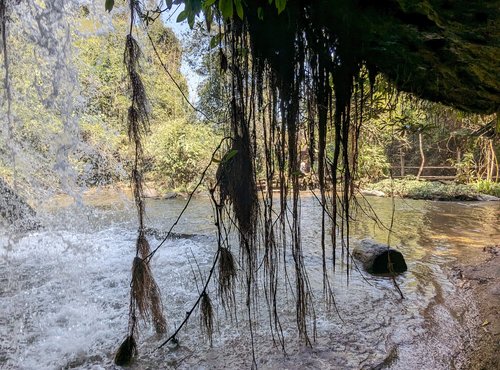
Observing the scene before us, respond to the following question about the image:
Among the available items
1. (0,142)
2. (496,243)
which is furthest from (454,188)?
(0,142)

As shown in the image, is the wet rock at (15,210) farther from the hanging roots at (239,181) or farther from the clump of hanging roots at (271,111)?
the hanging roots at (239,181)

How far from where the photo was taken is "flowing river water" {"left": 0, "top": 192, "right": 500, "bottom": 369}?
2.77 metres

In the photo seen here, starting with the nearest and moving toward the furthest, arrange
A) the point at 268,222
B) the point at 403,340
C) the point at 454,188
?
1. the point at 268,222
2. the point at 403,340
3. the point at 454,188

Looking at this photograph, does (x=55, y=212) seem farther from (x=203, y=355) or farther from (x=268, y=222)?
(x=268, y=222)

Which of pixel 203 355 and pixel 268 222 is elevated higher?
pixel 268 222

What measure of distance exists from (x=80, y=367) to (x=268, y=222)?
193 cm

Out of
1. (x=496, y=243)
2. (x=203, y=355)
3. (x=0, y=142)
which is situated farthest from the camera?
(x=496, y=243)

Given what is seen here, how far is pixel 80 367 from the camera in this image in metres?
2.62

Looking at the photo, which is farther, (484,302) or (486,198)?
(486,198)

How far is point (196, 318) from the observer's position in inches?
136

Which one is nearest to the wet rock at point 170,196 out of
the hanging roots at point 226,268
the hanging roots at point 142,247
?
the hanging roots at point 142,247

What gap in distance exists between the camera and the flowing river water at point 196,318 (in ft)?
9.09

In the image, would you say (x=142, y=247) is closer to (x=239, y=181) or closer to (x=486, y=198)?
(x=239, y=181)

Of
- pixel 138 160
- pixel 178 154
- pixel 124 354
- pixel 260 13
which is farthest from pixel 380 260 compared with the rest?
pixel 178 154
